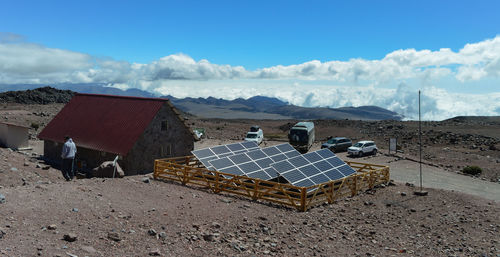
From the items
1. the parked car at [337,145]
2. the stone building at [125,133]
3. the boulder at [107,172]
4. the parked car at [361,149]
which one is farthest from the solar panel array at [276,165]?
the parked car at [337,145]

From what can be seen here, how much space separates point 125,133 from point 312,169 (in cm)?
1467

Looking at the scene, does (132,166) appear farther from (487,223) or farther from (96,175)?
(487,223)

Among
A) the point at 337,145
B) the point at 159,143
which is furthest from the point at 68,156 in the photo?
→ the point at 337,145

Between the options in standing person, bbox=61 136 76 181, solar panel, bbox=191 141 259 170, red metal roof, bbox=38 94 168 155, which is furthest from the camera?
red metal roof, bbox=38 94 168 155

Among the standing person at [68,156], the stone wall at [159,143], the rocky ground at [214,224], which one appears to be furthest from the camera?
the stone wall at [159,143]

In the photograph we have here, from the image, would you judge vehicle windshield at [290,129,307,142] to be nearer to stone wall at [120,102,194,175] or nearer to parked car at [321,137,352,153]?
parked car at [321,137,352,153]

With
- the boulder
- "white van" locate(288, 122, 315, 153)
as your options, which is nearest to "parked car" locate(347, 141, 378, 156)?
"white van" locate(288, 122, 315, 153)

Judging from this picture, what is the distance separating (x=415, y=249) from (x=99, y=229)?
1177cm

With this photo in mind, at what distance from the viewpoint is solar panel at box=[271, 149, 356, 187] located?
21672mm

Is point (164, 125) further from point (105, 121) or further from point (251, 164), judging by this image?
point (251, 164)

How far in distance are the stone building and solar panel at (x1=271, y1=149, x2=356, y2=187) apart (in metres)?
11.0

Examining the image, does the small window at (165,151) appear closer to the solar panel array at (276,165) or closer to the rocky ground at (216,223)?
the solar panel array at (276,165)

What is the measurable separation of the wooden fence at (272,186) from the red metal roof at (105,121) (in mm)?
6059

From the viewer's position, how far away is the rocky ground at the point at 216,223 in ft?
39.3
